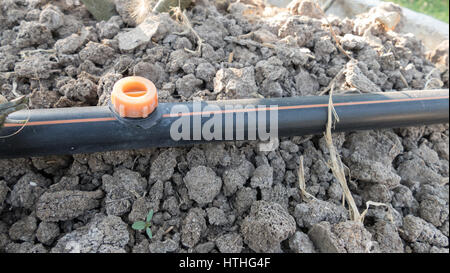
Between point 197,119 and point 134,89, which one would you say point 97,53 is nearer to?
point 134,89

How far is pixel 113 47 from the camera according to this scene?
136cm

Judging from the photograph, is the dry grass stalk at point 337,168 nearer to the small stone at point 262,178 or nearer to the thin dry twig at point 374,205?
the thin dry twig at point 374,205

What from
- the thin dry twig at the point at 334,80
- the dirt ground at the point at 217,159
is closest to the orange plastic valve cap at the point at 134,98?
the dirt ground at the point at 217,159

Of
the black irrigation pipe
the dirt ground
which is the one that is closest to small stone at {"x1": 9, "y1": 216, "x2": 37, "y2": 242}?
the dirt ground

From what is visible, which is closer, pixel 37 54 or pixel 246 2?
pixel 37 54

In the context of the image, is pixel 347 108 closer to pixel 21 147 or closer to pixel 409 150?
pixel 409 150

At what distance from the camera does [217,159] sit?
45.8 inches

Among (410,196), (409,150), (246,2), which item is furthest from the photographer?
(246,2)

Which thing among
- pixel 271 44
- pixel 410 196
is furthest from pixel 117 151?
pixel 410 196

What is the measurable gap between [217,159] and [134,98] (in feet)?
1.19

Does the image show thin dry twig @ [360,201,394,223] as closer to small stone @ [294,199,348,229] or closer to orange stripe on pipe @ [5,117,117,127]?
small stone @ [294,199,348,229]

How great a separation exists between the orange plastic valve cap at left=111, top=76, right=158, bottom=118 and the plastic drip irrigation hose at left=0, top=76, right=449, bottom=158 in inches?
1.0

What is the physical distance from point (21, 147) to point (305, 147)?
95cm

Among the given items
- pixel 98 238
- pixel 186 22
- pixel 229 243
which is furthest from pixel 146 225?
pixel 186 22
